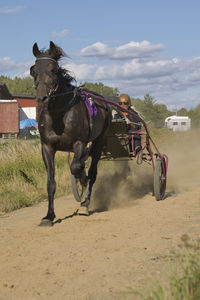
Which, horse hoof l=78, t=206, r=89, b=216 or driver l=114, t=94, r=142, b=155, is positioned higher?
driver l=114, t=94, r=142, b=155

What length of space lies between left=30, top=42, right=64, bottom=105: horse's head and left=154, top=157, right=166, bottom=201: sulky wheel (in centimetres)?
288

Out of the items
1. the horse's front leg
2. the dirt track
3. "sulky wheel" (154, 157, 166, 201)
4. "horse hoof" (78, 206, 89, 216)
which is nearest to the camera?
the dirt track

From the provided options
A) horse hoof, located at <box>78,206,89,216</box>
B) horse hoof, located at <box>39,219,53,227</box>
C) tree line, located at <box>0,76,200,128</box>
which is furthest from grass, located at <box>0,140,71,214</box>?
tree line, located at <box>0,76,200,128</box>

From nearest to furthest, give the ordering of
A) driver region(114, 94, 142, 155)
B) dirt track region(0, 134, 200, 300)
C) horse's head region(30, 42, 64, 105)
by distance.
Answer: dirt track region(0, 134, 200, 300) → horse's head region(30, 42, 64, 105) → driver region(114, 94, 142, 155)

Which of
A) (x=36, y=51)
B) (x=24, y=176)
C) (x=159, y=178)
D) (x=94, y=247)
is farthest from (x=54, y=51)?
(x=24, y=176)

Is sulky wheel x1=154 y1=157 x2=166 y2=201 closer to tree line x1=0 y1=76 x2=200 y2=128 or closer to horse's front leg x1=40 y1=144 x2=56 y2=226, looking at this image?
horse's front leg x1=40 y1=144 x2=56 y2=226

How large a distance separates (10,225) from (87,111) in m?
2.06

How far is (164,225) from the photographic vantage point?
5930 millimetres

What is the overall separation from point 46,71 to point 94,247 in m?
2.45

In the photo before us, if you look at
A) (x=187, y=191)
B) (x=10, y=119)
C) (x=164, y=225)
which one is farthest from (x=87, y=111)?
(x=10, y=119)

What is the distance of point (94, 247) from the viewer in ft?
16.3

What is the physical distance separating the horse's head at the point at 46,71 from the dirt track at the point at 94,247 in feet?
5.87

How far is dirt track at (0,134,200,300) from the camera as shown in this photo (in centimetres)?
380

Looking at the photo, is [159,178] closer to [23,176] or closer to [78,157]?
[78,157]
